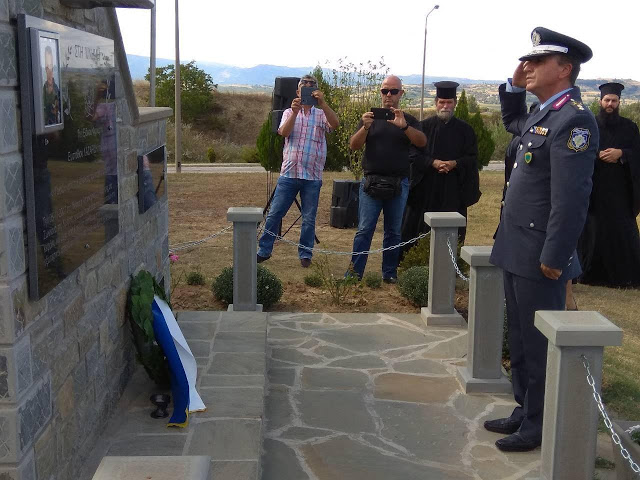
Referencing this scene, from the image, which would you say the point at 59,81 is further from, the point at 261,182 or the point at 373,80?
the point at 261,182

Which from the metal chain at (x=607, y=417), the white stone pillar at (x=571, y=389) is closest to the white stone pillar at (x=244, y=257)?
the white stone pillar at (x=571, y=389)

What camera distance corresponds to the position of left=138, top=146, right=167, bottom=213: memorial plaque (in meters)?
5.32

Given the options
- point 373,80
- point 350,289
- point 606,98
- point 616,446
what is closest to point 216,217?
point 373,80

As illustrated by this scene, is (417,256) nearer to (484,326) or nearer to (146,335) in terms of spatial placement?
(484,326)

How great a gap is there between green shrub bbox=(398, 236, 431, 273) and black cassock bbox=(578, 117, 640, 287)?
1.91 meters

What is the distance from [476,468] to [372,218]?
4.13m

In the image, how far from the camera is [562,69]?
14.1 feet

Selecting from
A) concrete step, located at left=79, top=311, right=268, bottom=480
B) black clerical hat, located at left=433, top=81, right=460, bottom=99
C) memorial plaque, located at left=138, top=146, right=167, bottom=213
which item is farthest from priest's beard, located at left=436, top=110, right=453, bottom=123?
concrete step, located at left=79, top=311, right=268, bottom=480

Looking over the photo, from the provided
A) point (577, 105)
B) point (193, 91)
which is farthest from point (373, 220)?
point (193, 91)

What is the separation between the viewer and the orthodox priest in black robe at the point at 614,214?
8.88 m

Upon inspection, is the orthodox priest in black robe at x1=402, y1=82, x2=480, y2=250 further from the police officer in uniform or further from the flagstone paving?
the police officer in uniform

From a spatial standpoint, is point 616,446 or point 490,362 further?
point 490,362

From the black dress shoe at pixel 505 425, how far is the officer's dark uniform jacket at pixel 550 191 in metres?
0.99

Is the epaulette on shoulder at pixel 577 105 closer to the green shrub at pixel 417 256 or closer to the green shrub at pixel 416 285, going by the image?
the green shrub at pixel 416 285
